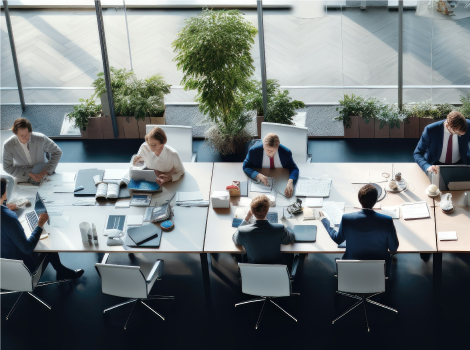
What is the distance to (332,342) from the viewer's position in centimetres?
511

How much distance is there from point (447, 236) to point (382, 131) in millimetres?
3368

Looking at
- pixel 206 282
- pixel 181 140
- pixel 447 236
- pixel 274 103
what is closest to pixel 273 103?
pixel 274 103

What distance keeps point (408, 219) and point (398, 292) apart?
0.83 m

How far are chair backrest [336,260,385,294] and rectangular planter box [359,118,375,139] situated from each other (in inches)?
148

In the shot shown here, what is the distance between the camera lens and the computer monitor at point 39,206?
5619 mm

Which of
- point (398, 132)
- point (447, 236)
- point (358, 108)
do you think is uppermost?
point (358, 108)

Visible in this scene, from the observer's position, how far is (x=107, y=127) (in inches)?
336

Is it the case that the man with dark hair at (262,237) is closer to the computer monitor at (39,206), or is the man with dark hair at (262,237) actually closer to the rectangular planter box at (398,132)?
the computer monitor at (39,206)

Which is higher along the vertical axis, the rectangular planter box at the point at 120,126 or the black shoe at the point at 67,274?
the rectangular planter box at the point at 120,126

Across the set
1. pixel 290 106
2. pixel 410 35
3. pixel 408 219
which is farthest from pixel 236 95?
pixel 408 219

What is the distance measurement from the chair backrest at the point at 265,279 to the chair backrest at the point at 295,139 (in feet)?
6.89

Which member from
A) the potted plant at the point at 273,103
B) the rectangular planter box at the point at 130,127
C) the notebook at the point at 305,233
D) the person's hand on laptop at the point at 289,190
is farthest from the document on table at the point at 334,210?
the rectangular planter box at the point at 130,127

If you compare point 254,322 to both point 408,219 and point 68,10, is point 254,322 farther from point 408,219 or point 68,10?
point 68,10

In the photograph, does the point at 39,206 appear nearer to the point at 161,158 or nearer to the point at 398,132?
the point at 161,158
